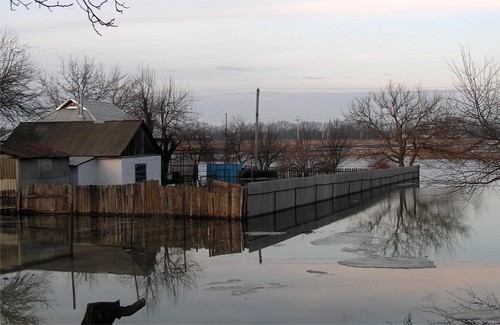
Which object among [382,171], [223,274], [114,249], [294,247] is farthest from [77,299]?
[382,171]

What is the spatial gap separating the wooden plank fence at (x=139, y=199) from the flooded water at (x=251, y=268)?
0.67 metres

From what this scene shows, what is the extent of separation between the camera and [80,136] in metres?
40.7

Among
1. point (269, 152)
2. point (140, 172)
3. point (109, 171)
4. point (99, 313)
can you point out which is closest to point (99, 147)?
point (109, 171)

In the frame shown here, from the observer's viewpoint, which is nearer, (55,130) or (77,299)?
(77,299)

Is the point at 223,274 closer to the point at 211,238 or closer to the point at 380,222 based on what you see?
the point at 211,238

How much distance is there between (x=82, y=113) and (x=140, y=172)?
9089 mm

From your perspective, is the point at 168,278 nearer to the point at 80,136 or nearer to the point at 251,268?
the point at 251,268

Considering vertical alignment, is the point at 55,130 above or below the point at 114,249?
above

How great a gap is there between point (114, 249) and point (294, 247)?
6.04 metres

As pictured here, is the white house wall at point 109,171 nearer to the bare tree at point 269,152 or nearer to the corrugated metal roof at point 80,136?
the corrugated metal roof at point 80,136

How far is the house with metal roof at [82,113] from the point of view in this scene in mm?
47969

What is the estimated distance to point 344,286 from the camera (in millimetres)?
16484

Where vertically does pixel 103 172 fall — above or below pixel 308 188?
above

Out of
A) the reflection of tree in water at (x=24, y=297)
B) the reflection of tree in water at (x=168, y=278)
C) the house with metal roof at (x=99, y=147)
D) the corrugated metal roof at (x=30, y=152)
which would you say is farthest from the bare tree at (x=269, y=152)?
the reflection of tree in water at (x=24, y=297)
